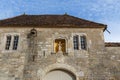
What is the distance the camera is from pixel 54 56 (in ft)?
55.9

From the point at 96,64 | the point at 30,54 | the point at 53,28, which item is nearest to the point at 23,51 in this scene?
the point at 30,54

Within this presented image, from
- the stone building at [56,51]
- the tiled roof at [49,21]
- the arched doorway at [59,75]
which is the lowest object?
the arched doorway at [59,75]

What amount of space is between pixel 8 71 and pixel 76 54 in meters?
5.42

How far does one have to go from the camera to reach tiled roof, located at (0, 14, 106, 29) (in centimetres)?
1828

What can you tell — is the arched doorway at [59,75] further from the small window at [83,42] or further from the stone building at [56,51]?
the small window at [83,42]

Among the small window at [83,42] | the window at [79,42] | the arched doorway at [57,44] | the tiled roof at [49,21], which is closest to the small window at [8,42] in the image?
the tiled roof at [49,21]

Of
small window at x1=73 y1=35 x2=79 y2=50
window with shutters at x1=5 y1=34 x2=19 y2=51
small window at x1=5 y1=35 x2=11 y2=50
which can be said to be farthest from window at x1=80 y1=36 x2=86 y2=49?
small window at x1=5 y1=35 x2=11 y2=50

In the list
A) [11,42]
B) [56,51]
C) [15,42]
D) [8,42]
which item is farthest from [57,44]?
[8,42]

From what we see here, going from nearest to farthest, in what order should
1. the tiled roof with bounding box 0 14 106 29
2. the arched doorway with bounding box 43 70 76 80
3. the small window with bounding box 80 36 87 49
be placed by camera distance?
the arched doorway with bounding box 43 70 76 80, the small window with bounding box 80 36 87 49, the tiled roof with bounding box 0 14 106 29

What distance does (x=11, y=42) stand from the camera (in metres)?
17.7

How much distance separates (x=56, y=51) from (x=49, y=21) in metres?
3.26

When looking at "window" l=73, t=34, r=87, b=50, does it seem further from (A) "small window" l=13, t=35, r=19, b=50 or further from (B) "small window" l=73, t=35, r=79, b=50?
(A) "small window" l=13, t=35, r=19, b=50

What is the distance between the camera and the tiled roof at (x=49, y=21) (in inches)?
720

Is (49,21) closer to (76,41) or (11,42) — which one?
(76,41)
